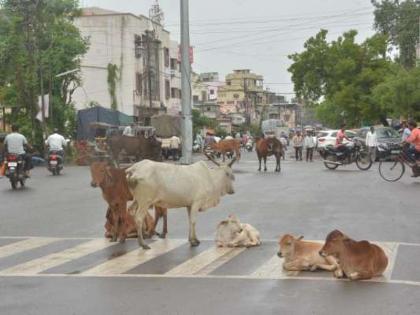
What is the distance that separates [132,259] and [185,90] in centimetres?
1829

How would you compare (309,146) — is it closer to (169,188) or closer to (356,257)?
(169,188)

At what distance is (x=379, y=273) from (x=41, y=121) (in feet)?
105

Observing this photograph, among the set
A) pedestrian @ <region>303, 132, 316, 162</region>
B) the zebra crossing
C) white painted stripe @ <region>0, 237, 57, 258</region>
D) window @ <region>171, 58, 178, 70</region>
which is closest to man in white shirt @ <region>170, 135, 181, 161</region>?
pedestrian @ <region>303, 132, 316, 162</region>

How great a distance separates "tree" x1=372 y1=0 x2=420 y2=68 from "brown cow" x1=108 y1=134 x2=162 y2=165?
34039 mm

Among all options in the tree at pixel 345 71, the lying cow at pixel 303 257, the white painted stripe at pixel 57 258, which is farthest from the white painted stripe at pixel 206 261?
the tree at pixel 345 71

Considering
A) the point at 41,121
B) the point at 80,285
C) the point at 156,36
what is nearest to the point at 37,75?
the point at 41,121

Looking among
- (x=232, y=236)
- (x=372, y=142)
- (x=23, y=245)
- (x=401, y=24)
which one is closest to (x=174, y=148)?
(x=372, y=142)

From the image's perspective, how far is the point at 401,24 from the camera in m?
60.9

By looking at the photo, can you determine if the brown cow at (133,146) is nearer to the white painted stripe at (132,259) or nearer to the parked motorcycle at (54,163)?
the parked motorcycle at (54,163)

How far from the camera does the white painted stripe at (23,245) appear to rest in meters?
10.1

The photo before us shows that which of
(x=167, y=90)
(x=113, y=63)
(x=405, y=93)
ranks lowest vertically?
(x=405, y=93)

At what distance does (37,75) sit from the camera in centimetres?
3994

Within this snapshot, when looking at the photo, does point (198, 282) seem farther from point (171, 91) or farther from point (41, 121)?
point (171, 91)

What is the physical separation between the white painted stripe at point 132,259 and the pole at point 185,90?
15.7 metres
